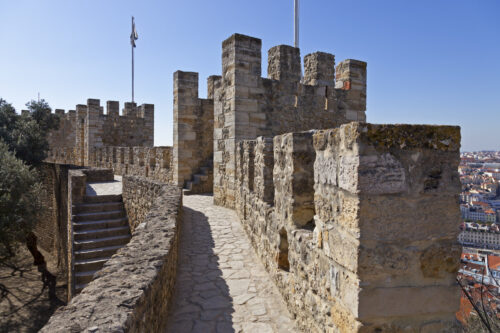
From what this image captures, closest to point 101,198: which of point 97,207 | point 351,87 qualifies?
point 97,207

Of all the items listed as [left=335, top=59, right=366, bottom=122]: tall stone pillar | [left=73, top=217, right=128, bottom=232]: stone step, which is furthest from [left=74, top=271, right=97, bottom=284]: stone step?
[left=335, top=59, right=366, bottom=122]: tall stone pillar

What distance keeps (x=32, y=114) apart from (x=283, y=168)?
54.8 feet

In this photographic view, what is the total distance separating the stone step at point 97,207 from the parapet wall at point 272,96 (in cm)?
334

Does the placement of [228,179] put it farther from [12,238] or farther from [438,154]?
[12,238]

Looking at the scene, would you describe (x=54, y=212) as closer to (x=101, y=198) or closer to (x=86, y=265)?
(x=101, y=198)

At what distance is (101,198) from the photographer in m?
10.2

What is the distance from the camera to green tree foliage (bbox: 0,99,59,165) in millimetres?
14773

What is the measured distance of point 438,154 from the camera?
6.72 feet

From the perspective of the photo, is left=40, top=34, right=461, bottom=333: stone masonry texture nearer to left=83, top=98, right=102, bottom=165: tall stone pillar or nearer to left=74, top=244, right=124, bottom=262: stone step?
left=74, top=244, right=124, bottom=262: stone step

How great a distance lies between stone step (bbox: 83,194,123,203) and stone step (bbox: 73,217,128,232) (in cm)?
77

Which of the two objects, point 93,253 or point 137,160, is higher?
point 137,160

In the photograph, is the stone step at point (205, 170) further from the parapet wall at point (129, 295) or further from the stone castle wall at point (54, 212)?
the parapet wall at point (129, 295)

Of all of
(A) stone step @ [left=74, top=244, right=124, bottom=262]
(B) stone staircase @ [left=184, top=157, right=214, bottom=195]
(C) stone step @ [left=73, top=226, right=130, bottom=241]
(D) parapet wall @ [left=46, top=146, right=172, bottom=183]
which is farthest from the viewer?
(D) parapet wall @ [left=46, top=146, right=172, bottom=183]

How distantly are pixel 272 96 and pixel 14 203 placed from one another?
897 cm
